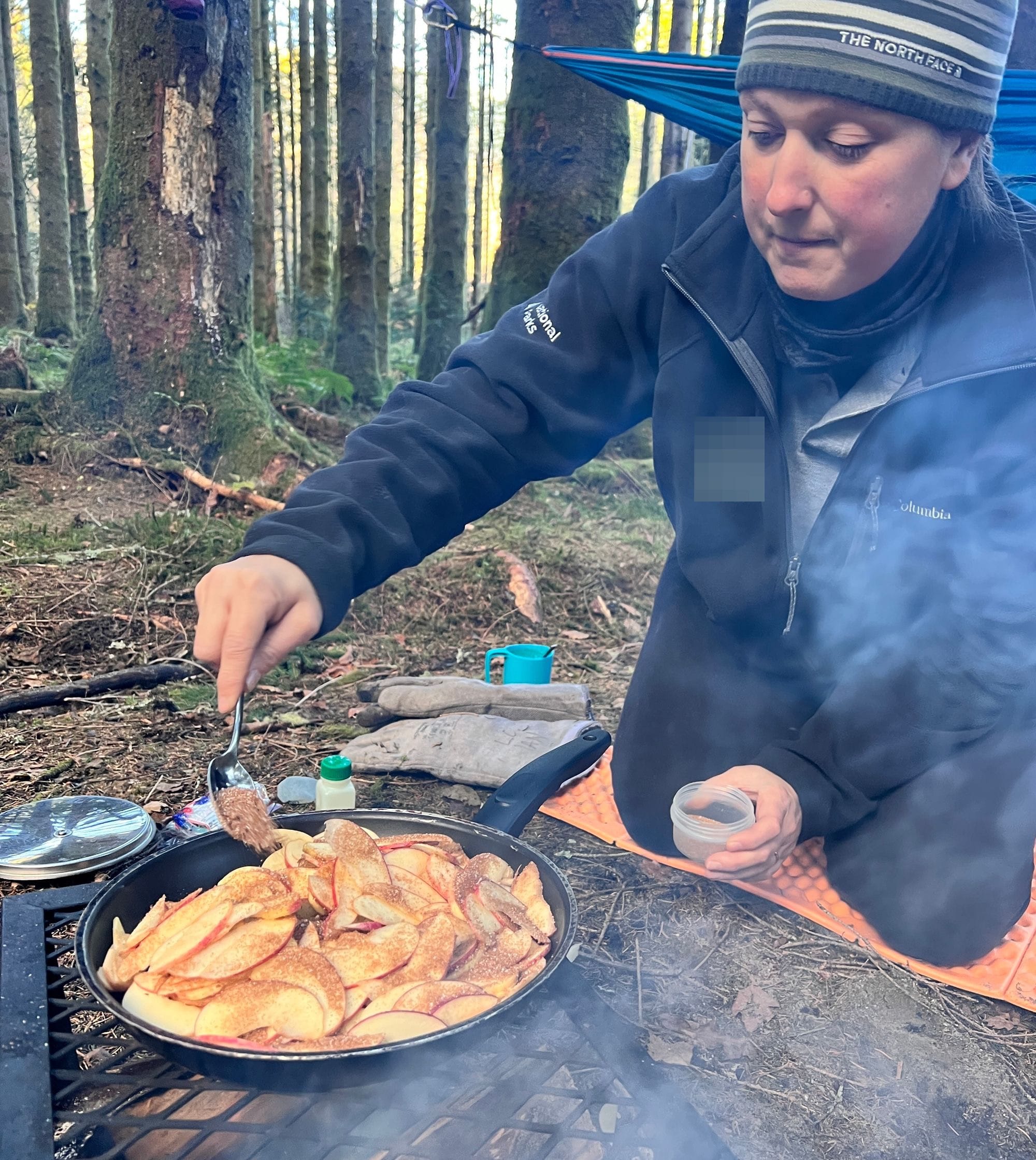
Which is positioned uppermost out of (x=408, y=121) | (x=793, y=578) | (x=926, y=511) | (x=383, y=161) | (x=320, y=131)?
(x=408, y=121)

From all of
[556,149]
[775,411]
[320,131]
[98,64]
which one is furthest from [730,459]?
[320,131]

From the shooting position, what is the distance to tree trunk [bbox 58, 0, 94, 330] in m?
13.2

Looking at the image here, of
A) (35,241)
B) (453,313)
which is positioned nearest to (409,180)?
(453,313)

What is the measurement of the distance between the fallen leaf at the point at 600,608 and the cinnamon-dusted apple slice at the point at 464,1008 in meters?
3.64

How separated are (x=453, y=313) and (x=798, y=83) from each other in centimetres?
906

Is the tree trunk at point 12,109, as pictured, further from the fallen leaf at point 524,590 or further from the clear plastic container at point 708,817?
the clear plastic container at point 708,817

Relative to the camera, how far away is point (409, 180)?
934 inches

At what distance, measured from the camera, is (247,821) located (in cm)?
165

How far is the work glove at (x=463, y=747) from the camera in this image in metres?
3.06

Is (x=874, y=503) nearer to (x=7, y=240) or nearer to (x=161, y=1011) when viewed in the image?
(x=161, y=1011)

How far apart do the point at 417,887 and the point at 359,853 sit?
123 millimetres

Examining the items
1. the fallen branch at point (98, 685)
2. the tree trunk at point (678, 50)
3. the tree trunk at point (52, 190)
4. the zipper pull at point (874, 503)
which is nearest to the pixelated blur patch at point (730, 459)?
the zipper pull at point (874, 503)

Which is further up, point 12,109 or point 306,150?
point 306,150

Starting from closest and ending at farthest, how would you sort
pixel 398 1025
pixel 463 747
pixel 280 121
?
pixel 398 1025, pixel 463 747, pixel 280 121
